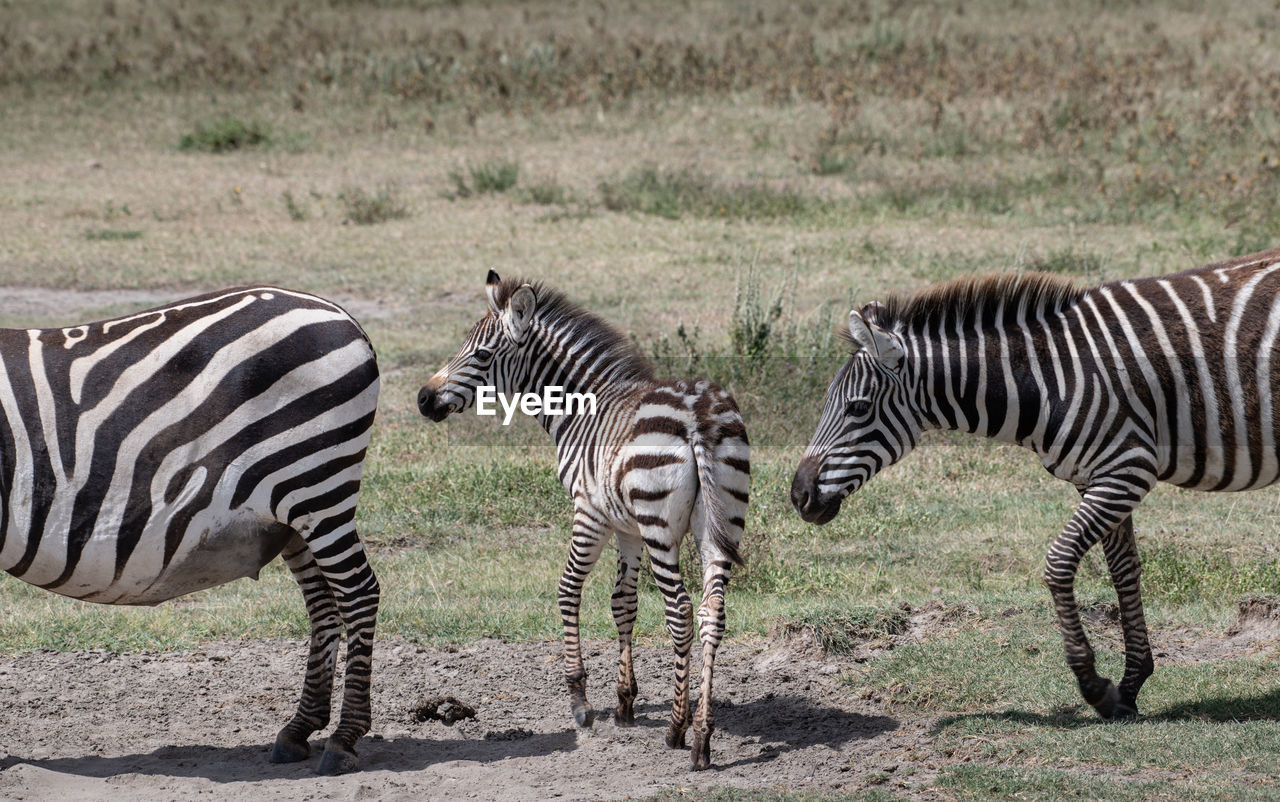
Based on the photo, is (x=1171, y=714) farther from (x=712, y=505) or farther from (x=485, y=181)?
(x=485, y=181)

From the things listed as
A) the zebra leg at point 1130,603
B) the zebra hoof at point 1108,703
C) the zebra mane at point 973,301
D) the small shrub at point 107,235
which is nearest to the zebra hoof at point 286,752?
the zebra mane at point 973,301

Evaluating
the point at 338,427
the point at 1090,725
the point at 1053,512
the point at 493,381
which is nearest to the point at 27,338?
the point at 338,427

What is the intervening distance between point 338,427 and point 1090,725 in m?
3.66

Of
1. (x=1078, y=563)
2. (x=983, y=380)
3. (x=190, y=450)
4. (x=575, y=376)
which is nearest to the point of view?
(x=190, y=450)

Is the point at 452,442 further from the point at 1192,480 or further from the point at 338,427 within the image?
the point at 1192,480

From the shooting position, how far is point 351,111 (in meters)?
24.0

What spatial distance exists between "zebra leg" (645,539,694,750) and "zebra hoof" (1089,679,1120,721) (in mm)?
1910

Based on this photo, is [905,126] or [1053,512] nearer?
[1053,512]

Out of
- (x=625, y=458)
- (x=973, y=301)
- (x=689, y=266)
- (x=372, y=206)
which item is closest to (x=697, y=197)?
(x=689, y=266)

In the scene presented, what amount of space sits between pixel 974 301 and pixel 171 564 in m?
3.92

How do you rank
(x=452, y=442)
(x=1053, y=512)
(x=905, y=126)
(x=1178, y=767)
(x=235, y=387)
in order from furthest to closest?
(x=905, y=126) → (x=452, y=442) → (x=1053, y=512) → (x=235, y=387) → (x=1178, y=767)

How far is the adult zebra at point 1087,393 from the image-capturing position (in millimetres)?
6434

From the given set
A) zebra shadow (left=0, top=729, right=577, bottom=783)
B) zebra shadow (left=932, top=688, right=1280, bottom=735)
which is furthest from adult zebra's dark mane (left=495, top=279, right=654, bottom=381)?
zebra shadow (left=932, top=688, right=1280, bottom=735)

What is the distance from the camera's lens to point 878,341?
6543 mm
